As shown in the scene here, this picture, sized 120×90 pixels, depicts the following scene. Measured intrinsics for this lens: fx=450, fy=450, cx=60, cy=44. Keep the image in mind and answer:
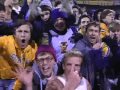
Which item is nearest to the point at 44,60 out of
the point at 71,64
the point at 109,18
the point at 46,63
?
the point at 46,63

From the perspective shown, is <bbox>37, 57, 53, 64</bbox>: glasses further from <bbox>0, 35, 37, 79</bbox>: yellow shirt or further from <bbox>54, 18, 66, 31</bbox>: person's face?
<bbox>54, 18, 66, 31</bbox>: person's face

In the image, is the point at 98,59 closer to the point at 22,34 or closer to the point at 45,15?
the point at 22,34

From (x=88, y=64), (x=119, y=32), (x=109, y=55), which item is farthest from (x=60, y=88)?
(x=119, y=32)

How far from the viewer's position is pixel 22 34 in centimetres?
588

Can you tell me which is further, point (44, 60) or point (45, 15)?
point (45, 15)

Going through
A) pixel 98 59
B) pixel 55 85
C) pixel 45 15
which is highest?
pixel 45 15

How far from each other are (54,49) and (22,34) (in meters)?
0.68

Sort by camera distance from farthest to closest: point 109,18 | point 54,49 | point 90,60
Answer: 1. point 109,18
2. point 54,49
3. point 90,60

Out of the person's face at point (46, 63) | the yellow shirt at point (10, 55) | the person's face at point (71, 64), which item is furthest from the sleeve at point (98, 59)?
the person's face at point (71, 64)

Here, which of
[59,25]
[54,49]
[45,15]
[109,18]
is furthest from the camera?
[109,18]

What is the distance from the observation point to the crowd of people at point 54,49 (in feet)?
16.7

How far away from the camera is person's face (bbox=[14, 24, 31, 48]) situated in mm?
5883

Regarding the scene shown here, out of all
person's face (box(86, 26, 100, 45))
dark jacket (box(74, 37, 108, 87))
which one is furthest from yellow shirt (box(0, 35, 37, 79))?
person's face (box(86, 26, 100, 45))

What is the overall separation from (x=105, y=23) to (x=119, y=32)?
125cm
